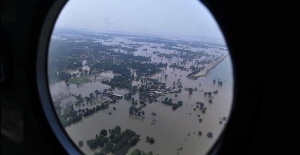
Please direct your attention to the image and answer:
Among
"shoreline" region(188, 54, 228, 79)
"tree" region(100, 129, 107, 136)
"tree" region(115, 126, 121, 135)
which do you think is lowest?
"tree" region(100, 129, 107, 136)

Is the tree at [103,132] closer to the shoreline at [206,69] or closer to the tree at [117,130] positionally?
the tree at [117,130]

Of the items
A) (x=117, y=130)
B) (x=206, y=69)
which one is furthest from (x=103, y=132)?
(x=206, y=69)

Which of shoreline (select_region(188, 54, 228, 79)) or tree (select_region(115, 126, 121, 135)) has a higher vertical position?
shoreline (select_region(188, 54, 228, 79))

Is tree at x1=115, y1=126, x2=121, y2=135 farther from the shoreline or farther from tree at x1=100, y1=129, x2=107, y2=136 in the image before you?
the shoreline

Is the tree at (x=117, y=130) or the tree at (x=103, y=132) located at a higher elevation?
the tree at (x=117, y=130)

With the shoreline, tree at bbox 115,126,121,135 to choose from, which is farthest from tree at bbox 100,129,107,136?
the shoreline

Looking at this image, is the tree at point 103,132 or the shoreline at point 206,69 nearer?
the shoreline at point 206,69

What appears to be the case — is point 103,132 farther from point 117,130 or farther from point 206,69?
point 206,69

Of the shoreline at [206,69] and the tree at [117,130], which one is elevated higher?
the shoreline at [206,69]

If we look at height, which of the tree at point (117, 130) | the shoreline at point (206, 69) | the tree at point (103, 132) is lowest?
the tree at point (103, 132)

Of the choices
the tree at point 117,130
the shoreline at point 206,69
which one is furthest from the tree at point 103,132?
the shoreline at point 206,69

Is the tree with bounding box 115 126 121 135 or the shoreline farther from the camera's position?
the tree with bounding box 115 126 121 135
